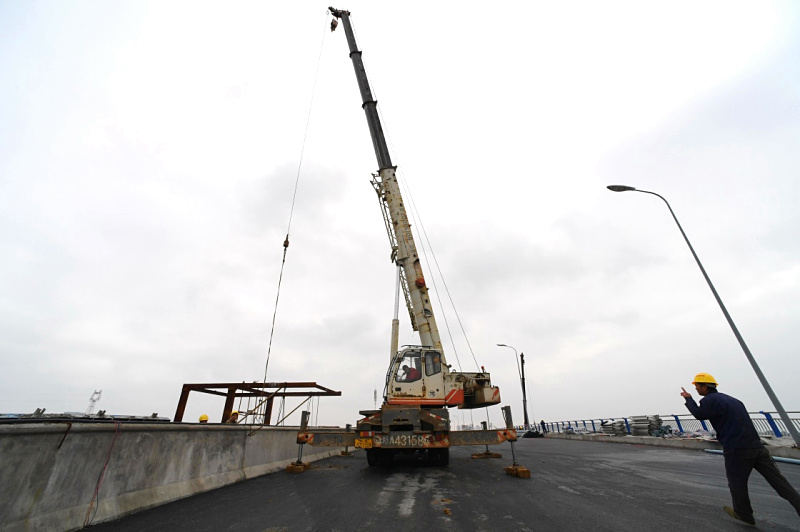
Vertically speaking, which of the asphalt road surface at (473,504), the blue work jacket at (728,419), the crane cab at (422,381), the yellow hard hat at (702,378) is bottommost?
the asphalt road surface at (473,504)

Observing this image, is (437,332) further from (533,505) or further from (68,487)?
(68,487)

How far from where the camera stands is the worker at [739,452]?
439 centimetres

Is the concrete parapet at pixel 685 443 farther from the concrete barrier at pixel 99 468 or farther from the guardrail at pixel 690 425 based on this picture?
the concrete barrier at pixel 99 468

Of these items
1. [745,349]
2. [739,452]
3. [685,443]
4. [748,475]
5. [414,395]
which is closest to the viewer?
[748,475]

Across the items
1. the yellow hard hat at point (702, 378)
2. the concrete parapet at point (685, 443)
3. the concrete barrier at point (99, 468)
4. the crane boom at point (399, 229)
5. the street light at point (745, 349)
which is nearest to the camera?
the concrete barrier at point (99, 468)

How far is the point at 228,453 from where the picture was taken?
7.55 m

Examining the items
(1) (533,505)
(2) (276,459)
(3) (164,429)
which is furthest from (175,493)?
(1) (533,505)

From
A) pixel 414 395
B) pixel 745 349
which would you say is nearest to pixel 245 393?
pixel 414 395

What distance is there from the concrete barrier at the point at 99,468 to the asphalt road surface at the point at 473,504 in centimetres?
32

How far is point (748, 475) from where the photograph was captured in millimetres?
4332

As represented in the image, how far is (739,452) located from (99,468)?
8.50 meters

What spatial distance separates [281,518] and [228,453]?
11.7 ft

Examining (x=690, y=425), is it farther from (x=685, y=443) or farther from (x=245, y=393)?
(x=245, y=393)

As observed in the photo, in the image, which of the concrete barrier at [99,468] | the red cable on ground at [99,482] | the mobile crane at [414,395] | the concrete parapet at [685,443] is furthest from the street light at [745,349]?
the red cable on ground at [99,482]
